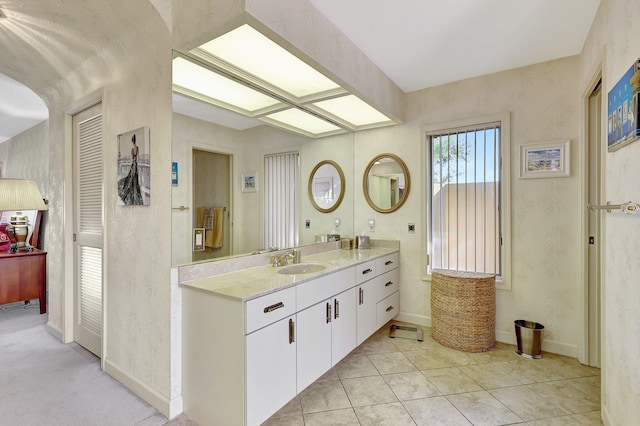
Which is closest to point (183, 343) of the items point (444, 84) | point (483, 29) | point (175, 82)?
point (175, 82)

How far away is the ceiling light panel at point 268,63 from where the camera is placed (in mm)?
1726

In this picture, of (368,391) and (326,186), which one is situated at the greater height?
(326,186)

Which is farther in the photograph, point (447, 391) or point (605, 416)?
point (447, 391)

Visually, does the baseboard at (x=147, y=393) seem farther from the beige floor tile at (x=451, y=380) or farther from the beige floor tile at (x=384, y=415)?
the beige floor tile at (x=451, y=380)

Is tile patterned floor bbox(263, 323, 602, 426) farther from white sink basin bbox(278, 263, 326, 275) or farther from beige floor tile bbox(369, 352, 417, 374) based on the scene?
white sink basin bbox(278, 263, 326, 275)

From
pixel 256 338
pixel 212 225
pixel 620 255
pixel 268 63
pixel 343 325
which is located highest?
pixel 268 63

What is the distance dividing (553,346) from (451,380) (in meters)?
1.16

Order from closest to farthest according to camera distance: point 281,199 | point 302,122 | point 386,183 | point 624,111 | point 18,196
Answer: point 624,111 → point 281,199 → point 302,122 → point 18,196 → point 386,183

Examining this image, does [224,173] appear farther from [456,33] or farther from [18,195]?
[18,195]

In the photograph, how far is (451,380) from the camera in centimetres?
218

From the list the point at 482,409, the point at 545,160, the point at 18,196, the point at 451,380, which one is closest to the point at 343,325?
the point at 451,380

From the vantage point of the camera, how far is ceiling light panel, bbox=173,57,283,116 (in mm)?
1869

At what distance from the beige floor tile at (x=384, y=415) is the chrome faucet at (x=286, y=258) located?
1.11 m

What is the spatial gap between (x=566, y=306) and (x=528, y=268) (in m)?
0.40
